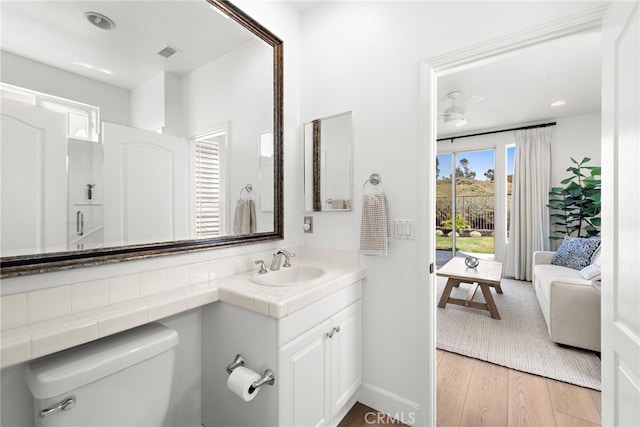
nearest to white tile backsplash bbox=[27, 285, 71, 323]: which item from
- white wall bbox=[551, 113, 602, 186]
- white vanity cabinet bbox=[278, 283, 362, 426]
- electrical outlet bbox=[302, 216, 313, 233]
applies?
white vanity cabinet bbox=[278, 283, 362, 426]

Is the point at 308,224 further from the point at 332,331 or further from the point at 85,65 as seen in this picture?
the point at 85,65

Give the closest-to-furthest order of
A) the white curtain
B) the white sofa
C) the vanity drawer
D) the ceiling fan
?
the vanity drawer, the white sofa, the ceiling fan, the white curtain

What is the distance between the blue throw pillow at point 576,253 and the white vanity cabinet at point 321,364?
9.84 feet

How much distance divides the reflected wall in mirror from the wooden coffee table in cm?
202

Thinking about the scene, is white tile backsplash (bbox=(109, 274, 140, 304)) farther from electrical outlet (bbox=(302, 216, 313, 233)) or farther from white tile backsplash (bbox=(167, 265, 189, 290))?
electrical outlet (bbox=(302, 216, 313, 233))

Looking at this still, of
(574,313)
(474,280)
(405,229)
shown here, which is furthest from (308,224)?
(574,313)

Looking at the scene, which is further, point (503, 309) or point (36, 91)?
point (503, 309)

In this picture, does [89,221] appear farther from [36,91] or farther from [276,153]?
[276,153]

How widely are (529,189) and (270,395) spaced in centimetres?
503

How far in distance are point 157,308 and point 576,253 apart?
417 centimetres

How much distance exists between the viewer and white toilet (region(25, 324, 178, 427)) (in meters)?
0.88

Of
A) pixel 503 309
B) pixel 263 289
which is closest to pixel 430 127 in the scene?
pixel 263 289

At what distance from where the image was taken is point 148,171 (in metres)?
1.27

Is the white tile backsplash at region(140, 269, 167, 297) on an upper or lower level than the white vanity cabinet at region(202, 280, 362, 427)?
upper
